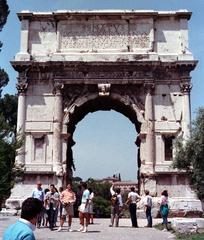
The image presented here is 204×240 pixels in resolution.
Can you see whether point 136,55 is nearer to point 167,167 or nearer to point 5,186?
point 167,167

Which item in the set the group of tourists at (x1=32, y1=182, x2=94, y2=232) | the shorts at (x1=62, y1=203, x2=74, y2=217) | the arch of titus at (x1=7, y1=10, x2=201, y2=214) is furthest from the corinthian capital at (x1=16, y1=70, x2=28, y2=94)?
the shorts at (x1=62, y1=203, x2=74, y2=217)

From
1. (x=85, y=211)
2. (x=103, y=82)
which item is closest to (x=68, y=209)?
(x=85, y=211)

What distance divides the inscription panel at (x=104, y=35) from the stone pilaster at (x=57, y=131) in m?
2.15

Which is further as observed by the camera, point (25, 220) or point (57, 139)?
point (57, 139)

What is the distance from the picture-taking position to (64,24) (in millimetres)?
23109

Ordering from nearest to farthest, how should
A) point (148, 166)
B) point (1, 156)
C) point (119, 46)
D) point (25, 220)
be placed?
point (25, 220)
point (1, 156)
point (148, 166)
point (119, 46)

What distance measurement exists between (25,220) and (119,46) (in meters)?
19.7

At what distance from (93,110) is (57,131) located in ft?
12.0

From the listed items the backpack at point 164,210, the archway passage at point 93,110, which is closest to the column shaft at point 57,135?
the archway passage at point 93,110

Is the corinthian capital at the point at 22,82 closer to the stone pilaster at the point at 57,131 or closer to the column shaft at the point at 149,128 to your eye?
the stone pilaster at the point at 57,131

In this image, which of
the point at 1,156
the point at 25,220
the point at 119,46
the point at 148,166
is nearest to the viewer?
the point at 25,220

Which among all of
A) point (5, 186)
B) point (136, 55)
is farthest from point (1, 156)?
point (136, 55)

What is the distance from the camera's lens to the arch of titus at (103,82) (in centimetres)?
2152

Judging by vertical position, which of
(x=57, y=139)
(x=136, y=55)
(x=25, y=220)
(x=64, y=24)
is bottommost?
(x=25, y=220)
